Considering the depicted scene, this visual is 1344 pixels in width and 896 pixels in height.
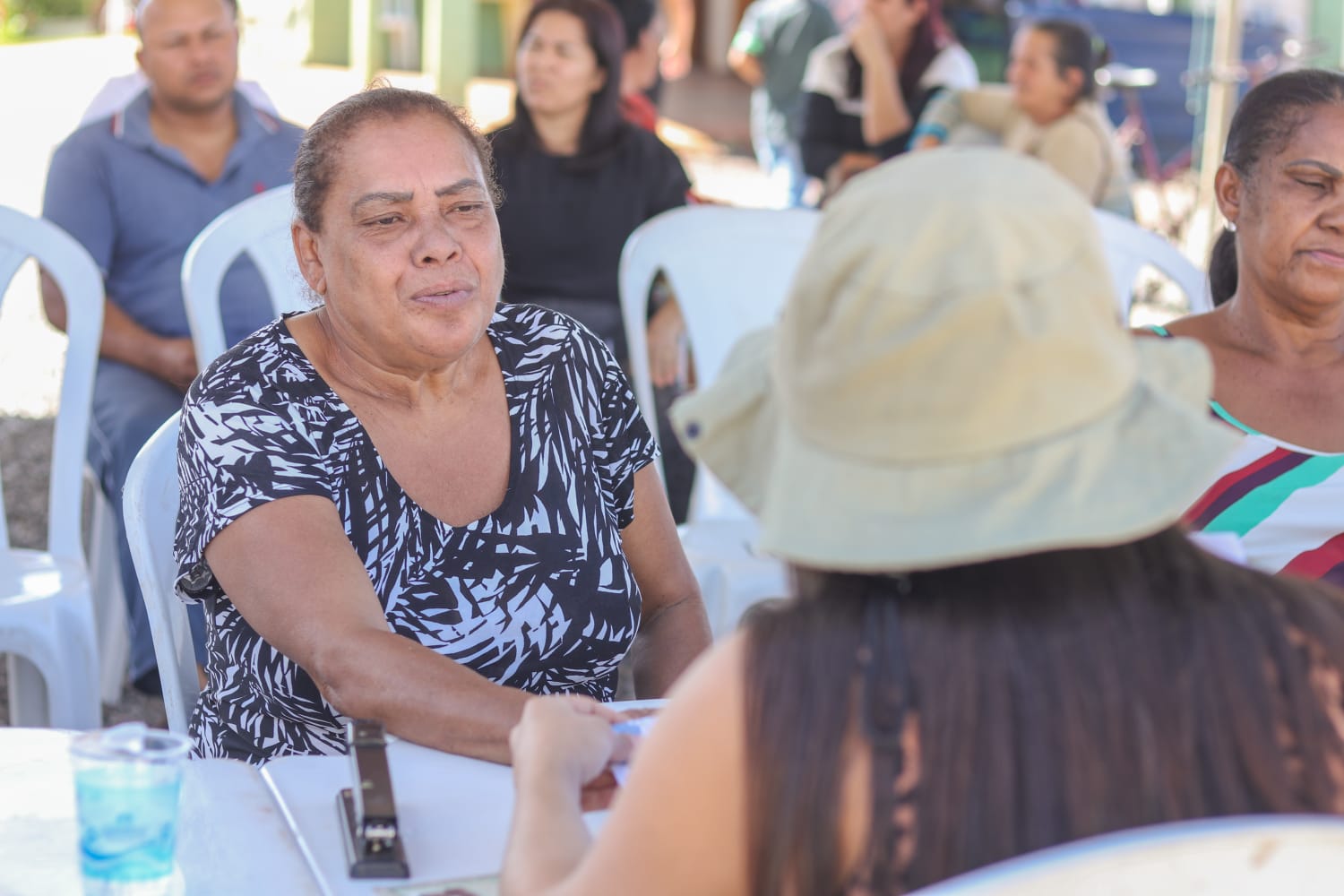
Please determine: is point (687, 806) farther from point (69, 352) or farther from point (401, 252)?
point (69, 352)

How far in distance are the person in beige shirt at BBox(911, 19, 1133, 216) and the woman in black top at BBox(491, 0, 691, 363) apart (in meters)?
1.79

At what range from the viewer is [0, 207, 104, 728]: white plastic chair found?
2879 millimetres

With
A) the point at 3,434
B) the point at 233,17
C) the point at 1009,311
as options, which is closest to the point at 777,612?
the point at 1009,311

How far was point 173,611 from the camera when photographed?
7.21ft

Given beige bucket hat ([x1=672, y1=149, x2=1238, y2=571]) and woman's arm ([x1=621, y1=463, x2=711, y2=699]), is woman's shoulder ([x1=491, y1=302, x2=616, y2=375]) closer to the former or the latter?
woman's arm ([x1=621, y1=463, x2=711, y2=699])

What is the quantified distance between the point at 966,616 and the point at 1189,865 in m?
0.23

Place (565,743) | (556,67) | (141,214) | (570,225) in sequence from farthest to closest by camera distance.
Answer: (556,67) < (570,225) < (141,214) < (565,743)

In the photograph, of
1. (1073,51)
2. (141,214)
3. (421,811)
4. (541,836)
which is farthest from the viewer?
(1073,51)

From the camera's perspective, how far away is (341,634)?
1836 millimetres

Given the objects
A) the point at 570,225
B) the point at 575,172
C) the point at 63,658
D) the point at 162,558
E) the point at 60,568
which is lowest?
the point at 63,658

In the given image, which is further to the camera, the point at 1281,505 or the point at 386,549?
the point at 1281,505

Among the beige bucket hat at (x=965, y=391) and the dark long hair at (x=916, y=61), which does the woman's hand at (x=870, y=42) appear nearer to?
the dark long hair at (x=916, y=61)

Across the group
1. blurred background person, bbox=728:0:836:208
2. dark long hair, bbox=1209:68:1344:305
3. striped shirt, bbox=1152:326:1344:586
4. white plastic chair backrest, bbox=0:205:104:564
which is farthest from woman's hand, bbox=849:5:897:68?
striped shirt, bbox=1152:326:1344:586

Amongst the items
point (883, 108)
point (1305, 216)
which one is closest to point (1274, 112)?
point (1305, 216)
